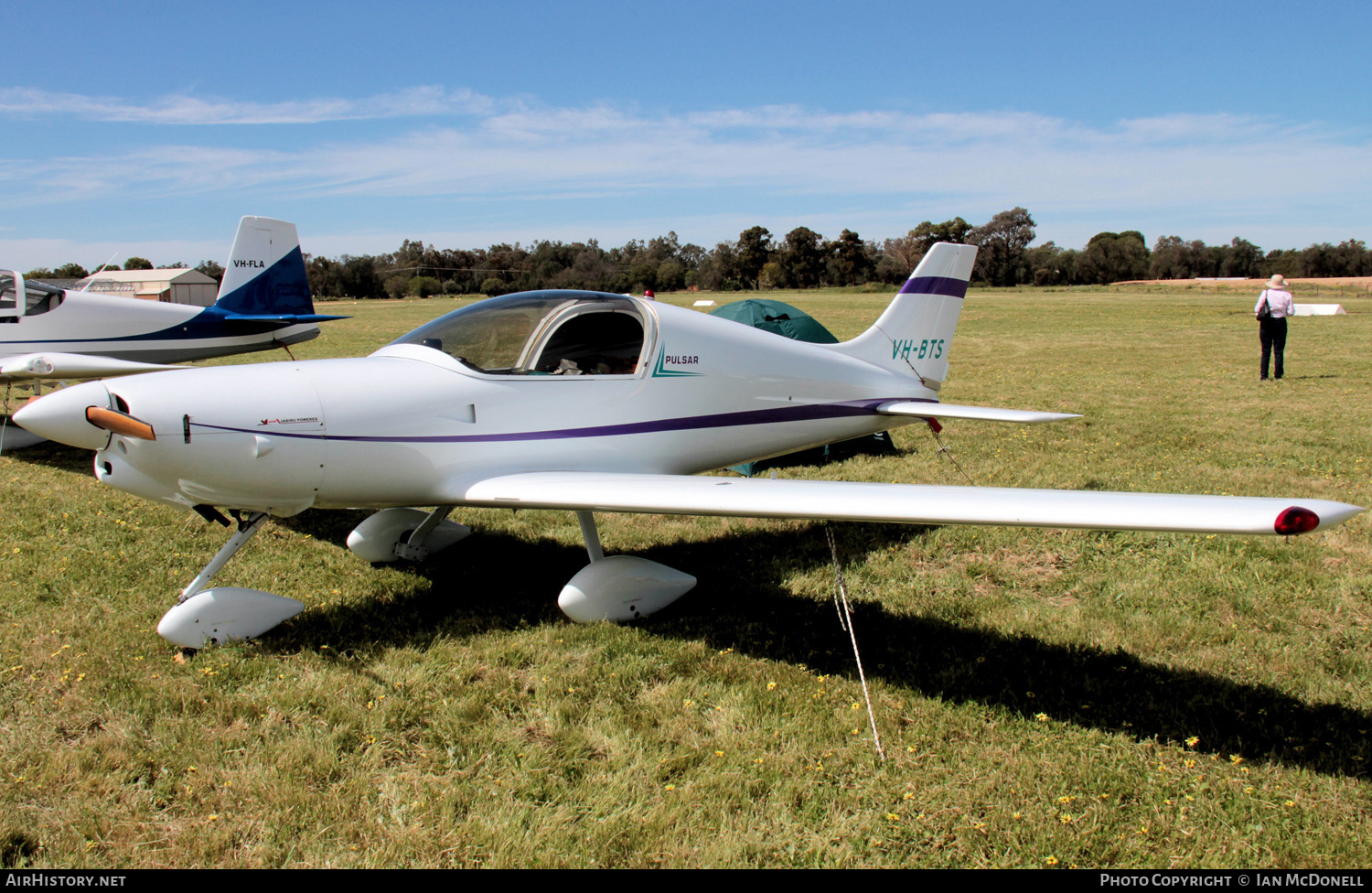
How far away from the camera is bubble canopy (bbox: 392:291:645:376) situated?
4375 millimetres

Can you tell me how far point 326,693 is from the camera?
3439mm

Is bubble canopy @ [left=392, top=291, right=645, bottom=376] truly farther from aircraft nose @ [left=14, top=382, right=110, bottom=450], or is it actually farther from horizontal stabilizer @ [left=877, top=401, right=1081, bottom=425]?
horizontal stabilizer @ [left=877, top=401, right=1081, bottom=425]

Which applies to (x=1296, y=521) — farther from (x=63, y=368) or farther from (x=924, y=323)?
(x=63, y=368)

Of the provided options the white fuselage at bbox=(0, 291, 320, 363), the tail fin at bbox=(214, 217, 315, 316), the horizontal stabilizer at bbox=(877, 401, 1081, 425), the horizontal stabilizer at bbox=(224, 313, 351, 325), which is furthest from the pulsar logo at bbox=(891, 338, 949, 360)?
the tail fin at bbox=(214, 217, 315, 316)

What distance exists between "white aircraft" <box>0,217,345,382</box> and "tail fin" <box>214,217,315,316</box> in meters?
0.02

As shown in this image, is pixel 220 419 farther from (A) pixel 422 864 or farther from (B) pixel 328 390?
(A) pixel 422 864

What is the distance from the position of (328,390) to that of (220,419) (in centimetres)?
49

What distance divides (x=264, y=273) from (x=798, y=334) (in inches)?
384

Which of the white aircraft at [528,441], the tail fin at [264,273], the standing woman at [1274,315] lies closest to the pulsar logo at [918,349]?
the white aircraft at [528,441]

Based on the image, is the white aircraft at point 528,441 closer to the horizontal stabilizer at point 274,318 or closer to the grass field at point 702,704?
the grass field at point 702,704

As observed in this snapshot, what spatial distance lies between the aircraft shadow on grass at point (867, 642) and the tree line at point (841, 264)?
65682mm

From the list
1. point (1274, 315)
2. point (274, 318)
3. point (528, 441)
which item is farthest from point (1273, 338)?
point (274, 318)

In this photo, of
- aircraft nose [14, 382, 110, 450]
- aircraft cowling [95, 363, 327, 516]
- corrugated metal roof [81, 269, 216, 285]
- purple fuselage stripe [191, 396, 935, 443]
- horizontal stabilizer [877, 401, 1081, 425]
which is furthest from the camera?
corrugated metal roof [81, 269, 216, 285]
